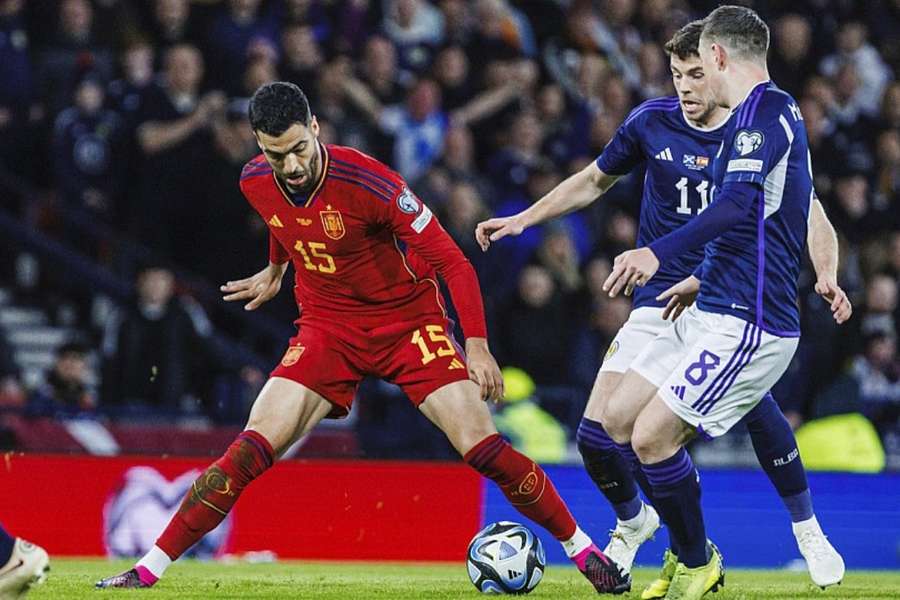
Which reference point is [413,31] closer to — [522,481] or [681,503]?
[522,481]

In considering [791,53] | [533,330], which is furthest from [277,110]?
[791,53]

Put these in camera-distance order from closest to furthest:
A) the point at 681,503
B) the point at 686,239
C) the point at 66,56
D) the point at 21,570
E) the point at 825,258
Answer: the point at 21,570, the point at 686,239, the point at 681,503, the point at 825,258, the point at 66,56

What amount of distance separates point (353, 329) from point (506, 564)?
1247mm

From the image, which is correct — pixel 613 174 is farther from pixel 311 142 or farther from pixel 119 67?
pixel 119 67

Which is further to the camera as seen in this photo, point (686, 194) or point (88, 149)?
point (88, 149)

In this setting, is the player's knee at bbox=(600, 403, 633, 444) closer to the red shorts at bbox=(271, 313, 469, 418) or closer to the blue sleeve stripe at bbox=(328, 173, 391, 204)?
the red shorts at bbox=(271, 313, 469, 418)

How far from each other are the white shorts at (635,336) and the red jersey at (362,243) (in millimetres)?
943

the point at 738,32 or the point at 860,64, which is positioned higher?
the point at 738,32

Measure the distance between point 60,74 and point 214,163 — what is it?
1510 millimetres

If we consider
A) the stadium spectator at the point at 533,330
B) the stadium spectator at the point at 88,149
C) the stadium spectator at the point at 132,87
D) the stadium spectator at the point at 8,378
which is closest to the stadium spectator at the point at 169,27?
the stadium spectator at the point at 132,87

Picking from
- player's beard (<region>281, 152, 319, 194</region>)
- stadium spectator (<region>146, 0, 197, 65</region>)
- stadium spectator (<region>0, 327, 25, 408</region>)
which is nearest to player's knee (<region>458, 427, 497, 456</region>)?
player's beard (<region>281, 152, 319, 194</region>)

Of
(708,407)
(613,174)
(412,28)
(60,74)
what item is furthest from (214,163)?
(708,407)

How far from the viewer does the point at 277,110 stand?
6.73 metres

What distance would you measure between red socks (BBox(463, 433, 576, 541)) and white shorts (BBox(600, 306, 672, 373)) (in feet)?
3.06
